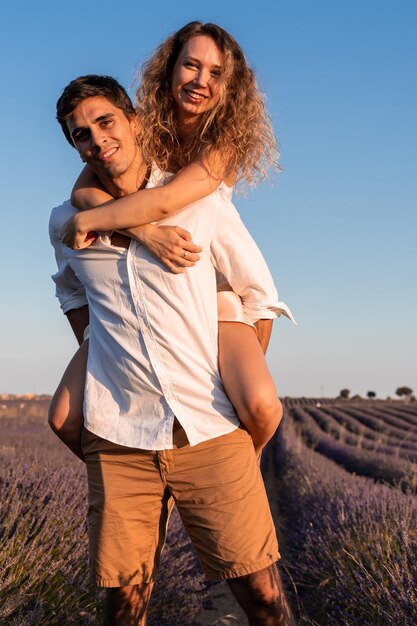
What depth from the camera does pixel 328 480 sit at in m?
7.22

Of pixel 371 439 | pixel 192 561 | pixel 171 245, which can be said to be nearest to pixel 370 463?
pixel 192 561

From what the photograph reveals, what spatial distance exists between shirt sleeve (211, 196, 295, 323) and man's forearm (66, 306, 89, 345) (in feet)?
1.55

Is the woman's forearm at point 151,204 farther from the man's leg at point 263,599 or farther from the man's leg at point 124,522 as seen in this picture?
the man's leg at point 263,599

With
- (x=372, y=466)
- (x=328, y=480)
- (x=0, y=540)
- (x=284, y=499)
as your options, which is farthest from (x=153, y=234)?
(x=372, y=466)

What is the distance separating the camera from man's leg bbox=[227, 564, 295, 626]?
6.50 feet

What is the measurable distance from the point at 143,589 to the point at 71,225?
94 cm

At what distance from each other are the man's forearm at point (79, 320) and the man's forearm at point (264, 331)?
52 cm

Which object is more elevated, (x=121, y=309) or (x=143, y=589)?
(x=121, y=309)

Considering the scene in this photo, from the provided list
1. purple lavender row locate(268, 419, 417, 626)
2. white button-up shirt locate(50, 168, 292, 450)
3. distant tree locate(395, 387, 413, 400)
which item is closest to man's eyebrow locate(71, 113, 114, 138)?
white button-up shirt locate(50, 168, 292, 450)

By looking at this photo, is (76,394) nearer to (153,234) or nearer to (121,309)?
(121,309)

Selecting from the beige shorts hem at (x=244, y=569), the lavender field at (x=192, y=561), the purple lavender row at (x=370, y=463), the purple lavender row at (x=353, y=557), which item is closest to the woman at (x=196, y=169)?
the beige shorts hem at (x=244, y=569)

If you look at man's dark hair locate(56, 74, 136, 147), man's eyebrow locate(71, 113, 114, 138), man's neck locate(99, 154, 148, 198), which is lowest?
man's neck locate(99, 154, 148, 198)

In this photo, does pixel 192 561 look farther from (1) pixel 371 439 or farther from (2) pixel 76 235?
(1) pixel 371 439

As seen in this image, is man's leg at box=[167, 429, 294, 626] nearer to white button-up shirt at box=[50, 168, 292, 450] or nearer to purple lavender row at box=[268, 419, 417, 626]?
white button-up shirt at box=[50, 168, 292, 450]
